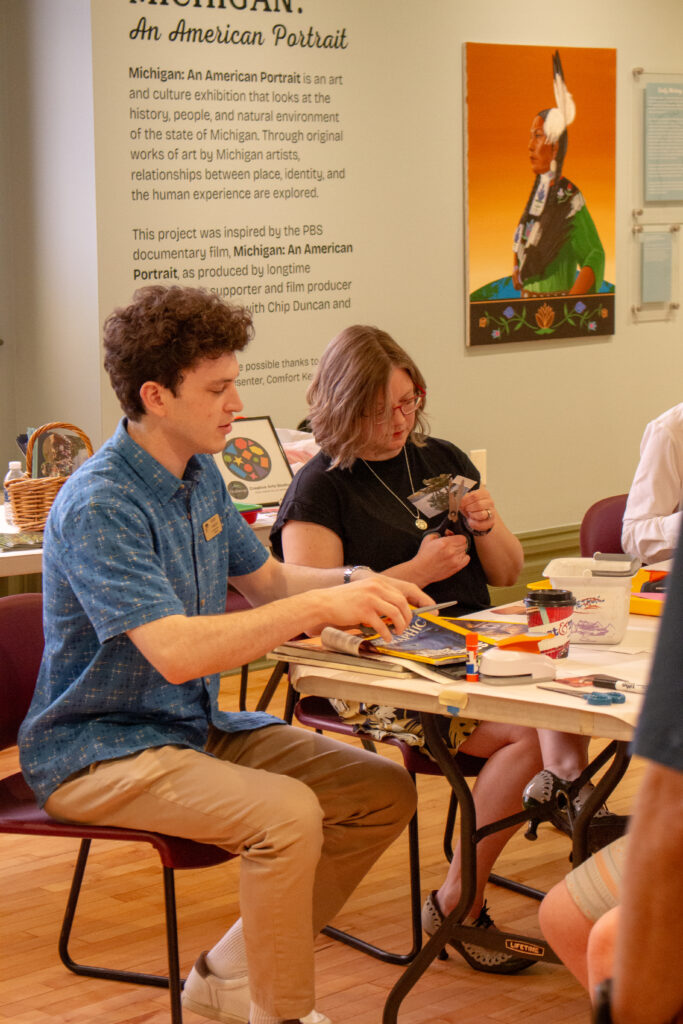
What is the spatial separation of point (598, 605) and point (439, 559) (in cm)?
58

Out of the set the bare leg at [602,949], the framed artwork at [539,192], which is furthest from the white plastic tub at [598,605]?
the framed artwork at [539,192]

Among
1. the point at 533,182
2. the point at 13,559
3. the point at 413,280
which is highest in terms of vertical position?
the point at 533,182

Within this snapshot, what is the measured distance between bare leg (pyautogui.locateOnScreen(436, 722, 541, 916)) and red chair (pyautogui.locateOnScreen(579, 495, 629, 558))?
0.90m

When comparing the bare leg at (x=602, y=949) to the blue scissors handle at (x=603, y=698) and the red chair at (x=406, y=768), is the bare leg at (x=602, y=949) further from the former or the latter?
the red chair at (x=406, y=768)

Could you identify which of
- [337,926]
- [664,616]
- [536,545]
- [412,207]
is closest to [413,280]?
[412,207]

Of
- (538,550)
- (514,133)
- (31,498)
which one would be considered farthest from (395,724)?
(514,133)

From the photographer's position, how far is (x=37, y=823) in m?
2.21

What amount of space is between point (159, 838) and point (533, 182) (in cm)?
431

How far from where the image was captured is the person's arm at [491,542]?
286 cm

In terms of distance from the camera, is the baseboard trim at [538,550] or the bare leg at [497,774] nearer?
the bare leg at [497,774]

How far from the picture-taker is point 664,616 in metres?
0.97

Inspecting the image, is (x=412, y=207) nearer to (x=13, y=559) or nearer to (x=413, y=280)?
(x=413, y=280)

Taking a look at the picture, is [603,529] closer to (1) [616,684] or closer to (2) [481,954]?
(2) [481,954]

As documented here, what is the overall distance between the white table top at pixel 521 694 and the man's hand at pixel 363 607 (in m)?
0.08
